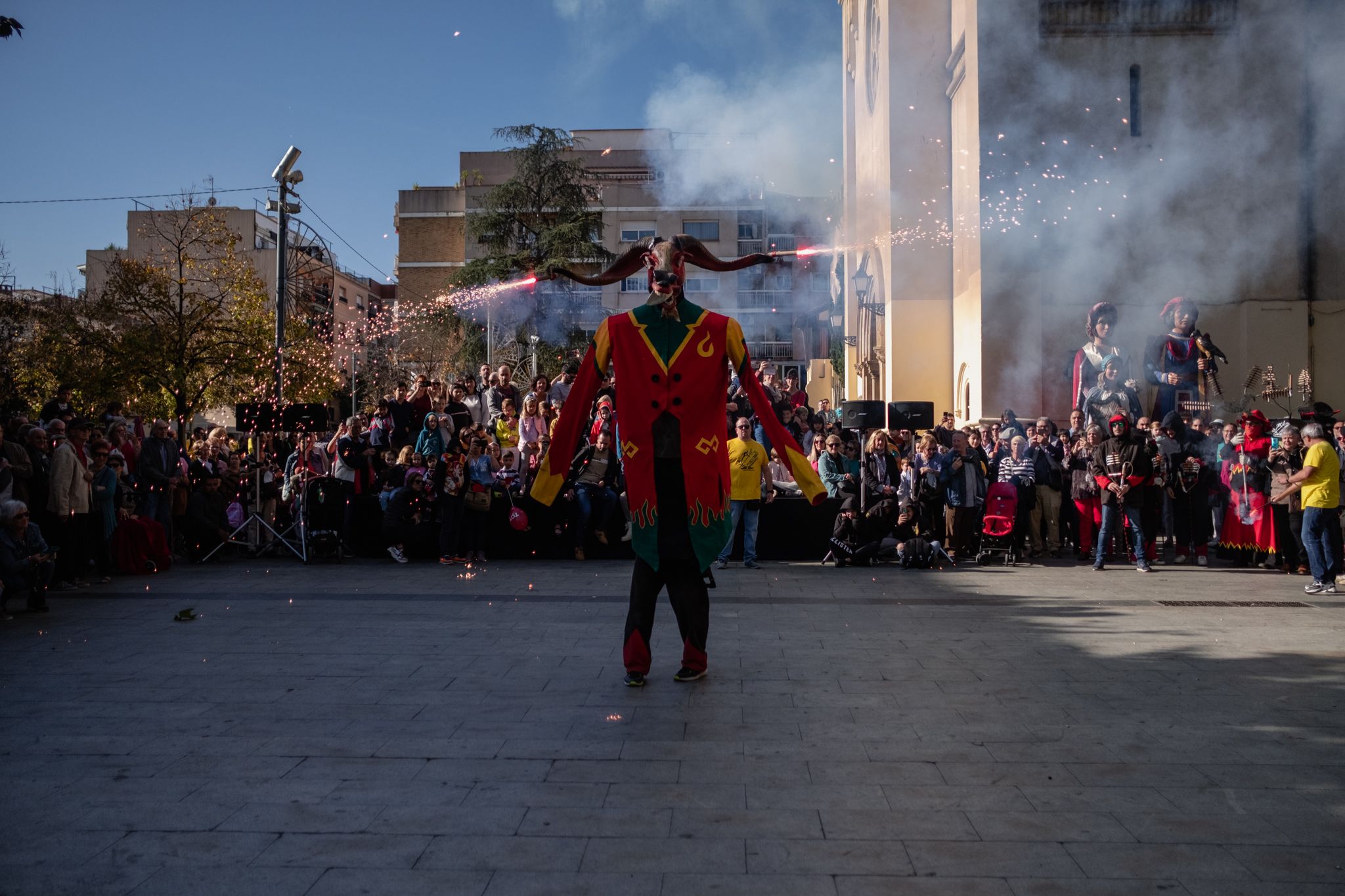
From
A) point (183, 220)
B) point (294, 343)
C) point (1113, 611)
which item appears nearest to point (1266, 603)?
point (1113, 611)

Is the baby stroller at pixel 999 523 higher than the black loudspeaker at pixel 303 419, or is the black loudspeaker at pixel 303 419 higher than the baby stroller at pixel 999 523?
the black loudspeaker at pixel 303 419

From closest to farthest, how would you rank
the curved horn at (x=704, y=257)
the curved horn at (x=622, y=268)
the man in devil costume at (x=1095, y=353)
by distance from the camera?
the curved horn at (x=704, y=257) → the curved horn at (x=622, y=268) → the man in devil costume at (x=1095, y=353)

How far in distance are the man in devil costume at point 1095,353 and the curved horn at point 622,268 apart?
12.0 m

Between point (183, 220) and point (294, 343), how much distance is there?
5.57 metres

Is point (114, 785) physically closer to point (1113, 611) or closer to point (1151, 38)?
point (1113, 611)

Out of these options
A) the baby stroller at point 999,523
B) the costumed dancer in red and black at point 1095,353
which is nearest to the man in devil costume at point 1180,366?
the costumed dancer in red and black at point 1095,353

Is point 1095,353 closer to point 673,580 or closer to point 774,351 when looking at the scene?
point 673,580

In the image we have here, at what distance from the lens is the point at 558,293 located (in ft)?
136

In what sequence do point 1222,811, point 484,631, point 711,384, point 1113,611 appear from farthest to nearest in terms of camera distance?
1. point 1113,611
2. point 484,631
3. point 711,384
4. point 1222,811

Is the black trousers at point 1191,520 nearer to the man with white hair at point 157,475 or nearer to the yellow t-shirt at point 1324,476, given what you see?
the yellow t-shirt at point 1324,476

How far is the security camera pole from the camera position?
18391 millimetres

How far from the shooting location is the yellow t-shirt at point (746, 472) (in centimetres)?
1252

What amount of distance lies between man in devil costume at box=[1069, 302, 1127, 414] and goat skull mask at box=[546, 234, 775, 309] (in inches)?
461

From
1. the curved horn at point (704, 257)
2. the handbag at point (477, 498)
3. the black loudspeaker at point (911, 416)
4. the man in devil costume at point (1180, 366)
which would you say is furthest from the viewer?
the man in devil costume at point (1180, 366)
